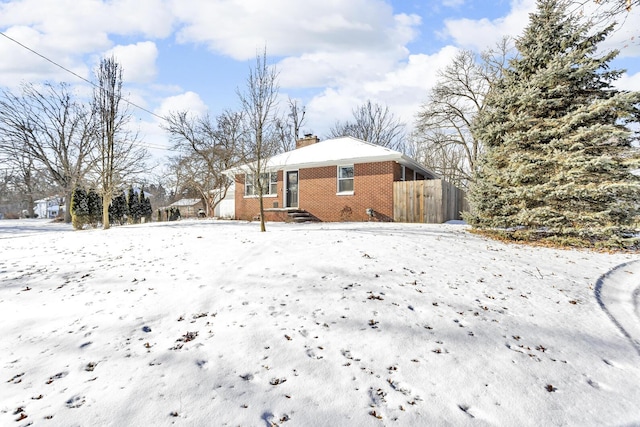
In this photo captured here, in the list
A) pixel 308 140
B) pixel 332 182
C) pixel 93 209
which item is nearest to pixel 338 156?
pixel 332 182

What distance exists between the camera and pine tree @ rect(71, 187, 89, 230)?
1650 centimetres

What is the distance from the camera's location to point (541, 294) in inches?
186

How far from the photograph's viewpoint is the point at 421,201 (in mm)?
13719

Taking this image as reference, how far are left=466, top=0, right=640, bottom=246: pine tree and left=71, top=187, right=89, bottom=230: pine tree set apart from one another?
18675mm

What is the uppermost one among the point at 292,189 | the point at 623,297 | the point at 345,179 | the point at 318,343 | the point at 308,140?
the point at 308,140

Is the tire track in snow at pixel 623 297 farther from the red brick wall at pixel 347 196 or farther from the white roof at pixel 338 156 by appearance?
the white roof at pixel 338 156

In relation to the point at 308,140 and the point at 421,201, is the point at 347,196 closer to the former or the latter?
the point at 421,201

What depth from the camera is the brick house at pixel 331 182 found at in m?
14.6

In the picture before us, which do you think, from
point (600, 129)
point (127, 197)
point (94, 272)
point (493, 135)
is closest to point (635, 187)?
point (600, 129)

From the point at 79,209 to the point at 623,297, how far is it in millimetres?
20892

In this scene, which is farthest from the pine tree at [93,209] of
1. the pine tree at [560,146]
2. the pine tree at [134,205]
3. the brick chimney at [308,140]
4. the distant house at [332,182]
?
the pine tree at [560,146]

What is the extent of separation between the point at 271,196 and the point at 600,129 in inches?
535

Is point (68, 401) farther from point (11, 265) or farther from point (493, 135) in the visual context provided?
point (493, 135)

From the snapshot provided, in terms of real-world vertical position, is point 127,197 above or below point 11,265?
above
